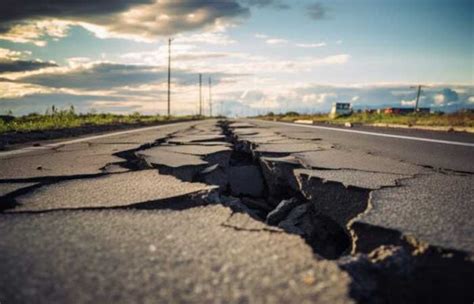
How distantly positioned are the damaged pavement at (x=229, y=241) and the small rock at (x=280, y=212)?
1cm

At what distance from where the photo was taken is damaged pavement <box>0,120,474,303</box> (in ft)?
3.26

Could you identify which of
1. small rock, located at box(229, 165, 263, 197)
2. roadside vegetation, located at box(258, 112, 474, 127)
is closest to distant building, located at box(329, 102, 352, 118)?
roadside vegetation, located at box(258, 112, 474, 127)

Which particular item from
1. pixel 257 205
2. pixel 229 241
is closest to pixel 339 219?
pixel 257 205

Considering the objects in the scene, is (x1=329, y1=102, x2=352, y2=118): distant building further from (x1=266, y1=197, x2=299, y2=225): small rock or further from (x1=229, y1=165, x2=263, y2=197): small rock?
(x1=266, y1=197, x2=299, y2=225): small rock

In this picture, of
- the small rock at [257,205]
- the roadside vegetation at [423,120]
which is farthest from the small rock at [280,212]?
the roadside vegetation at [423,120]

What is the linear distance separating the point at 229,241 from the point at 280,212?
1010 millimetres

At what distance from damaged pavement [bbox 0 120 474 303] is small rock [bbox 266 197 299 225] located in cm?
1

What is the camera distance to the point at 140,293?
0.95 metres

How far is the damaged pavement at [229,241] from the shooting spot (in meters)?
1.00

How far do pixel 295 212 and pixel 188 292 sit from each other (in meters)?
1.36

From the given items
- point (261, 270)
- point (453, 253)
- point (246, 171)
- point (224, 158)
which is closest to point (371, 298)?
point (261, 270)

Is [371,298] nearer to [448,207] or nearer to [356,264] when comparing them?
[356,264]

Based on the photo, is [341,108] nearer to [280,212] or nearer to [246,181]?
[246,181]

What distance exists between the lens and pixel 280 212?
7.50ft
